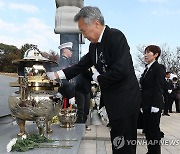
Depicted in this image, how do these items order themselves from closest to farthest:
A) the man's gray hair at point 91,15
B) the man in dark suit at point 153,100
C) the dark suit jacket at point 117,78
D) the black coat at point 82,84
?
the dark suit jacket at point 117,78 → the man's gray hair at point 91,15 → the man in dark suit at point 153,100 → the black coat at point 82,84

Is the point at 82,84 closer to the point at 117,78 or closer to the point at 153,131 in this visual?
the point at 153,131

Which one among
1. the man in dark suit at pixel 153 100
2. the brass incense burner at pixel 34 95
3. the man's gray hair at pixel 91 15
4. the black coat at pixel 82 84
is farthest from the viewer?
the black coat at pixel 82 84

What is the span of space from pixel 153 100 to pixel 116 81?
6.48 ft

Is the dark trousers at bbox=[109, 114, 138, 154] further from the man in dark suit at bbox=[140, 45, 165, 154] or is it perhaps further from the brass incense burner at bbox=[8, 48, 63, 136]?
the man in dark suit at bbox=[140, 45, 165, 154]

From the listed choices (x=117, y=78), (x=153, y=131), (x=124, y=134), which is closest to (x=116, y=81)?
(x=117, y=78)

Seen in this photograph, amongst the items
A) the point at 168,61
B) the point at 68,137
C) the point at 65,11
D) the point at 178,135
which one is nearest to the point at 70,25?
the point at 65,11

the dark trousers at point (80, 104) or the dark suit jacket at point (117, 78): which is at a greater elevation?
the dark suit jacket at point (117, 78)

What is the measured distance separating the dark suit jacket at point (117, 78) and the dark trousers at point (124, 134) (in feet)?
0.16

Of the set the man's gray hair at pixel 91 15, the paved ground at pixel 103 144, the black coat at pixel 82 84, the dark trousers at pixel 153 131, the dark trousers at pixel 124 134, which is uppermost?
the man's gray hair at pixel 91 15

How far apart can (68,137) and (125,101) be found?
5.26 feet

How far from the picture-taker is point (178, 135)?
689 centimetres

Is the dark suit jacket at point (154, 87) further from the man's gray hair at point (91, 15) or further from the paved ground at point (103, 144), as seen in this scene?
the man's gray hair at point (91, 15)

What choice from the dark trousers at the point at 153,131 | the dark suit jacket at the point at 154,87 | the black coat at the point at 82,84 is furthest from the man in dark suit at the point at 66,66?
the dark trousers at the point at 153,131

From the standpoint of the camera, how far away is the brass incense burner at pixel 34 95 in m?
3.69
